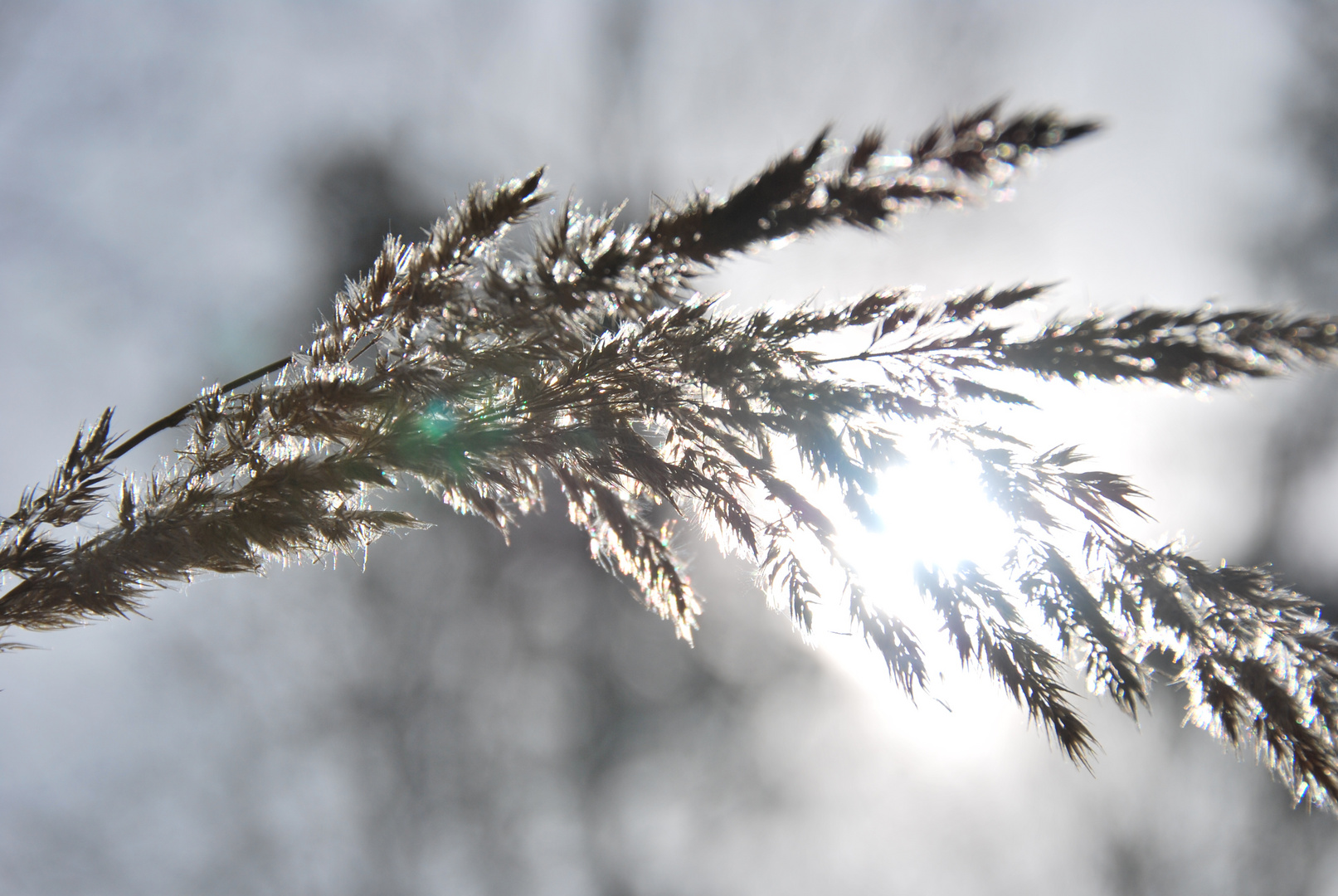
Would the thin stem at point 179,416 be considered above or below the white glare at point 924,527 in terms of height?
above

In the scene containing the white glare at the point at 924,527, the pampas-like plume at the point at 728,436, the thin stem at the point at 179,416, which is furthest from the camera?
the thin stem at the point at 179,416

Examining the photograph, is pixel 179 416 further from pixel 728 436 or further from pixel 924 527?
pixel 924 527

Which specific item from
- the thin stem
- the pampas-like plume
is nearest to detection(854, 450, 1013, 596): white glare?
the pampas-like plume

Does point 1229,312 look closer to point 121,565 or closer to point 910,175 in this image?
point 910,175

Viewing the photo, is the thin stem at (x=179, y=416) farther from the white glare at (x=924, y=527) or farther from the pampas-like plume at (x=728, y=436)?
the white glare at (x=924, y=527)

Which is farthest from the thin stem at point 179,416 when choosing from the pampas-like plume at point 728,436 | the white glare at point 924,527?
the white glare at point 924,527
